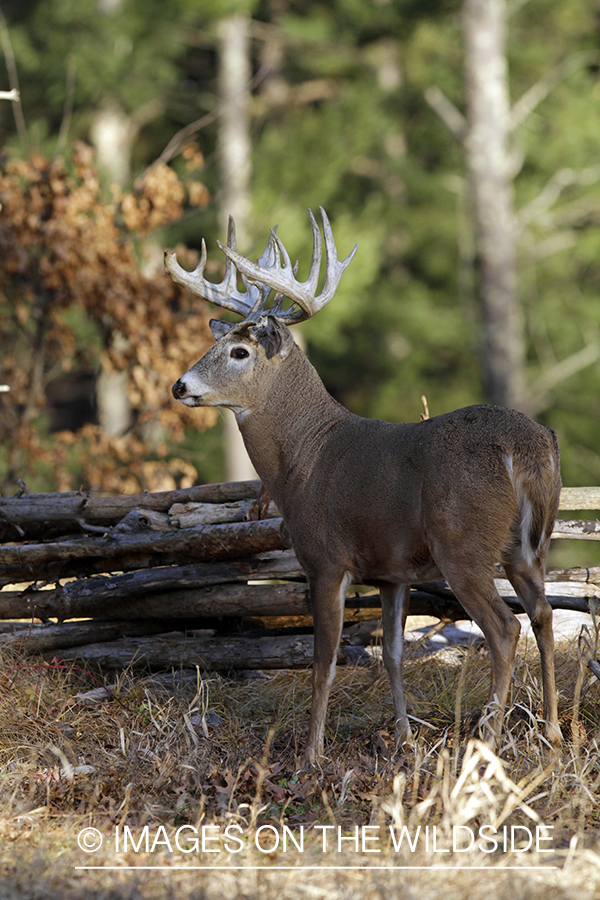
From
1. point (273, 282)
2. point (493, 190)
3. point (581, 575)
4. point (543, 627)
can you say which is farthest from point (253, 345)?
point (493, 190)

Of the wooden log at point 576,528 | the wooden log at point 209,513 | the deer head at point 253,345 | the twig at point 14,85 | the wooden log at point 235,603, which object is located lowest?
the wooden log at point 235,603

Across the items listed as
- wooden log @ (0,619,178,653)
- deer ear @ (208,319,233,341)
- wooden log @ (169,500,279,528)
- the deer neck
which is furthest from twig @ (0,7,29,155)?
wooden log @ (0,619,178,653)

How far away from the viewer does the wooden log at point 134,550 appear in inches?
230

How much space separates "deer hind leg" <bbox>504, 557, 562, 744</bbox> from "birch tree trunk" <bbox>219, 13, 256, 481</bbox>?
8601 mm

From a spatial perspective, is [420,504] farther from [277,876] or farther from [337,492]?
[277,876]

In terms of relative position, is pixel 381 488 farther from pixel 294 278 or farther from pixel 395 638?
pixel 294 278

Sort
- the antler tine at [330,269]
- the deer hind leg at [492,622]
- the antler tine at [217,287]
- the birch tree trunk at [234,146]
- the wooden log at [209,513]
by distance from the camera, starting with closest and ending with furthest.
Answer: the deer hind leg at [492,622]
the antler tine at [330,269]
the antler tine at [217,287]
the wooden log at [209,513]
the birch tree trunk at [234,146]

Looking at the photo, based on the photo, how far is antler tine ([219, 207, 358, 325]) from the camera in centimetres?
530

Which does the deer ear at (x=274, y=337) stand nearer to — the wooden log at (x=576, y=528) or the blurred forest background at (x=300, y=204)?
the wooden log at (x=576, y=528)

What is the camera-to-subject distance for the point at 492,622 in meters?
4.55

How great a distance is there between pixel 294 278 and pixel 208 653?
7.92ft

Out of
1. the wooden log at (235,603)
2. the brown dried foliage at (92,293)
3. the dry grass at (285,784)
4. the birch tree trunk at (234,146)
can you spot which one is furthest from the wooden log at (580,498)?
the birch tree trunk at (234,146)

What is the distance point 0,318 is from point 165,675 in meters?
5.50

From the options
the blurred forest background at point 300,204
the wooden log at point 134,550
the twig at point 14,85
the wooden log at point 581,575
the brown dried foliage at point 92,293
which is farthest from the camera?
the blurred forest background at point 300,204
